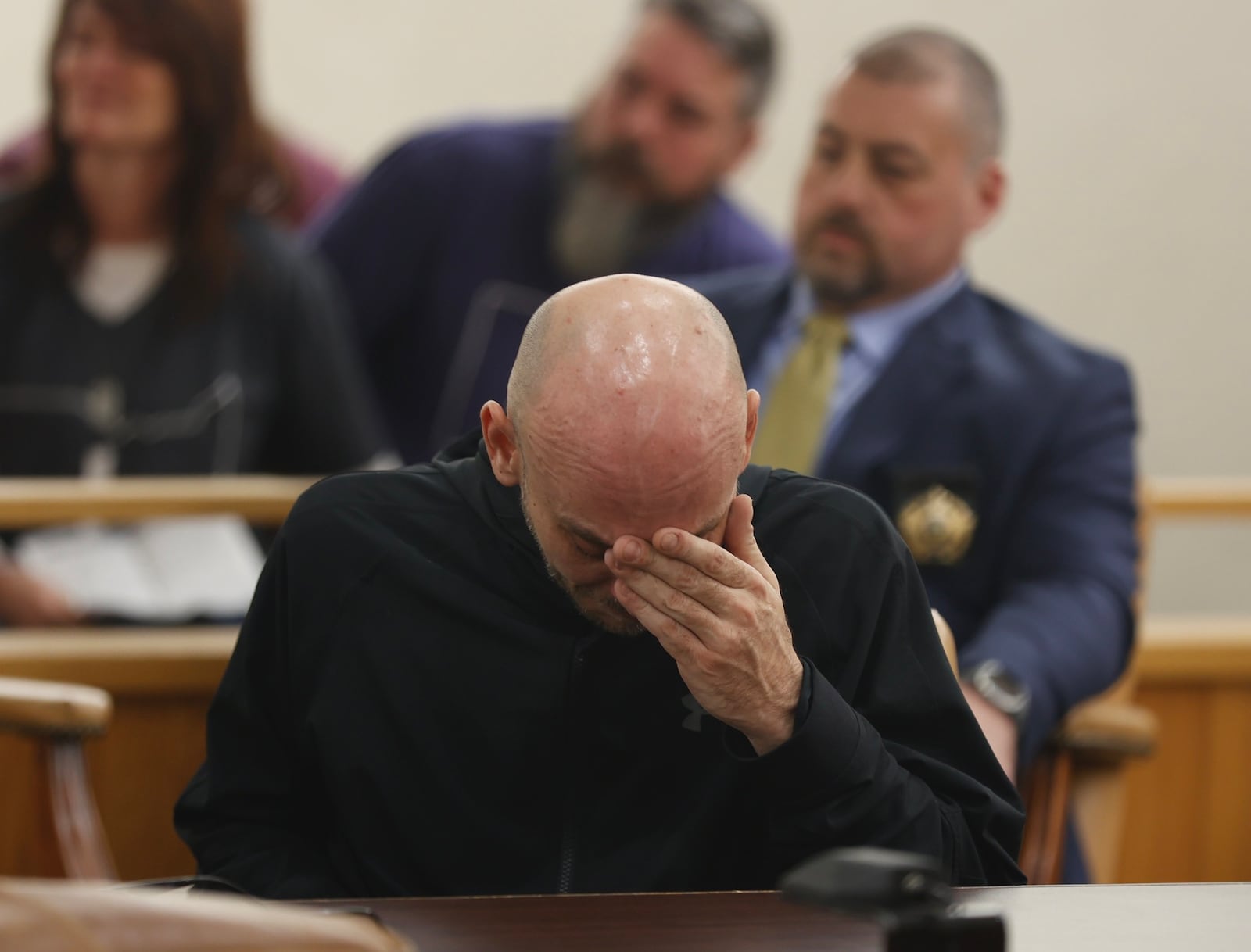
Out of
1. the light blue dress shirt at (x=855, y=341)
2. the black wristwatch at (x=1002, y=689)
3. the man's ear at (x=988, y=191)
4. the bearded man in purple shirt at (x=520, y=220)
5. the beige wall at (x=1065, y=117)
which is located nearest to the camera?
the black wristwatch at (x=1002, y=689)

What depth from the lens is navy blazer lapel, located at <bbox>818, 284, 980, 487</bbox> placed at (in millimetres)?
1909

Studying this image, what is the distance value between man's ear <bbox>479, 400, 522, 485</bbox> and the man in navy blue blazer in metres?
0.75

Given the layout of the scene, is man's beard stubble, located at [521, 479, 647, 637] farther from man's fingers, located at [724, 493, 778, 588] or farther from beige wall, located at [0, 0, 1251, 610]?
beige wall, located at [0, 0, 1251, 610]

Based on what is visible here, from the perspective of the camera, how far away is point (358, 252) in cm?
292

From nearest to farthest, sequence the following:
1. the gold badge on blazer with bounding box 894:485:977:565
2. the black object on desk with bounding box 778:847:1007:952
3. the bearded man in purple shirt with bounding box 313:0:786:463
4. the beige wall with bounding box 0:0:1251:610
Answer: the black object on desk with bounding box 778:847:1007:952
the gold badge on blazer with bounding box 894:485:977:565
the bearded man in purple shirt with bounding box 313:0:786:463
the beige wall with bounding box 0:0:1251:610

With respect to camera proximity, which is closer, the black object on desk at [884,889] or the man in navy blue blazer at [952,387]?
the black object on desk at [884,889]

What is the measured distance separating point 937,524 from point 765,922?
3.29ft

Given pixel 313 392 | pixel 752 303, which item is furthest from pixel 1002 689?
pixel 313 392

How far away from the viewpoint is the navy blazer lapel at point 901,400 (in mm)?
1909

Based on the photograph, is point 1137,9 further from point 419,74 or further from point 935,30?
point 935,30

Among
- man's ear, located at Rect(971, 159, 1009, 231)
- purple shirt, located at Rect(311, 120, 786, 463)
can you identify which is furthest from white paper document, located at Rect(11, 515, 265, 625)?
man's ear, located at Rect(971, 159, 1009, 231)

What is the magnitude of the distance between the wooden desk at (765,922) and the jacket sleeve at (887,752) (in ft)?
0.23

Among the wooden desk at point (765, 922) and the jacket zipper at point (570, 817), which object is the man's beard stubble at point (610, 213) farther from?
the wooden desk at point (765, 922)

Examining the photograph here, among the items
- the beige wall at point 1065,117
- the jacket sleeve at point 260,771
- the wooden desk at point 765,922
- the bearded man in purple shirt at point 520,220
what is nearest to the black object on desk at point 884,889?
the wooden desk at point 765,922
